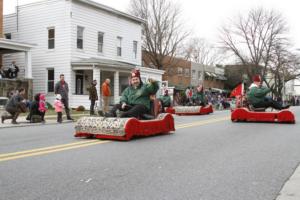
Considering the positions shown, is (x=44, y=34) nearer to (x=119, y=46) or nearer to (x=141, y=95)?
(x=119, y=46)

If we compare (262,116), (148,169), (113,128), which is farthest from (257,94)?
(148,169)

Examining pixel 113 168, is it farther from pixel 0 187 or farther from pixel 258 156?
pixel 258 156

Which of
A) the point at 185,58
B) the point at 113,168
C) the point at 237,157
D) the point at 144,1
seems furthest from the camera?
the point at 185,58

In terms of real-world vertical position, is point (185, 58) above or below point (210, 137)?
above

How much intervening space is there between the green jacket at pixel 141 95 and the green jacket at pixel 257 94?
6567 mm

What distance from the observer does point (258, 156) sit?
825 cm

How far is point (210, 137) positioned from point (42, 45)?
22.2 m

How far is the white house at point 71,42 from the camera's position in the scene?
2966 cm

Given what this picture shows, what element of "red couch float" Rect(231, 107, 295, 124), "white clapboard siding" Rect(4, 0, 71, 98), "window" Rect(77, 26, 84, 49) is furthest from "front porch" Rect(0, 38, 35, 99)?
"red couch float" Rect(231, 107, 295, 124)

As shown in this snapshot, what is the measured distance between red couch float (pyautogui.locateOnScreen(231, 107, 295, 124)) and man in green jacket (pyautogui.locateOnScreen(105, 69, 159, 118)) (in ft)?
21.1

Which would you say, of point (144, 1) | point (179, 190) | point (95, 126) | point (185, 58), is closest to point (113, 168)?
point (179, 190)

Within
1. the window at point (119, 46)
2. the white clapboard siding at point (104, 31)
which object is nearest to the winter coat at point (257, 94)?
the white clapboard siding at point (104, 31)

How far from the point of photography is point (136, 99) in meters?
11.3

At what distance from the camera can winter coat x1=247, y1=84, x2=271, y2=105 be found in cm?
1659
